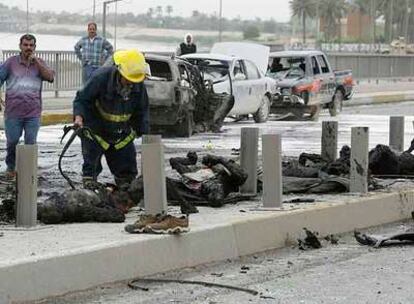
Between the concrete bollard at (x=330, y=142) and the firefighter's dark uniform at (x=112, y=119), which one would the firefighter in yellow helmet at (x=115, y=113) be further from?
the concrete bollard at (x=330, y=142)

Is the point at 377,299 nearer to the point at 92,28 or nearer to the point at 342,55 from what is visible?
the point at 92,28

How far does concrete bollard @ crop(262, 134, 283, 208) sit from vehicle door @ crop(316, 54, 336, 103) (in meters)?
15.7

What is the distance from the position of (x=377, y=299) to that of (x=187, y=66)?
11388 mm

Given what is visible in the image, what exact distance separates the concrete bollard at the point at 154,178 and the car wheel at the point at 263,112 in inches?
575

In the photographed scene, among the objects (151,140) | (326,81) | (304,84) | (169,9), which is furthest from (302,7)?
(151,140)

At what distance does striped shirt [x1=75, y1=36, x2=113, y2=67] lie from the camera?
19312 mm

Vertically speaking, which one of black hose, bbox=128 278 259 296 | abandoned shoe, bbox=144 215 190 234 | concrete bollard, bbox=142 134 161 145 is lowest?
black hose, bbox=128 278 259 296

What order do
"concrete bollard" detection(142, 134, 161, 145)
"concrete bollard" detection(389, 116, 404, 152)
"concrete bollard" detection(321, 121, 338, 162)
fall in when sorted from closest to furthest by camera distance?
1. "concrete bollard" detection(142, 134, 161, 145)
2. "concrete bollard" detection(321, 121, 338, 162)
3. "concrete bollard" detection(389, 116, 404, 152)

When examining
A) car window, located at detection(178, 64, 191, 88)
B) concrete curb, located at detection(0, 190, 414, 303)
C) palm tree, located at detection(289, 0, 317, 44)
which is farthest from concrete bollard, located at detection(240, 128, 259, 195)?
palm tree, located at detection(289, 0, 317, 44)

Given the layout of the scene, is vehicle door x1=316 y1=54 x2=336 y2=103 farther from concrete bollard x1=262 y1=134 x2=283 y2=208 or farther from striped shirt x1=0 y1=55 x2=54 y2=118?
concrete bollard x1=262 y1=134 x2=283 y2=208

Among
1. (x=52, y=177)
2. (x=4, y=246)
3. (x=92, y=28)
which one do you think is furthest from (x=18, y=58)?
(x=92, y=28)

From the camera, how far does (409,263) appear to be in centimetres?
753

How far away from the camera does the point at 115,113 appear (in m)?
8.90

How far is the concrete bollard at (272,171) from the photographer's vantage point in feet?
27.7
